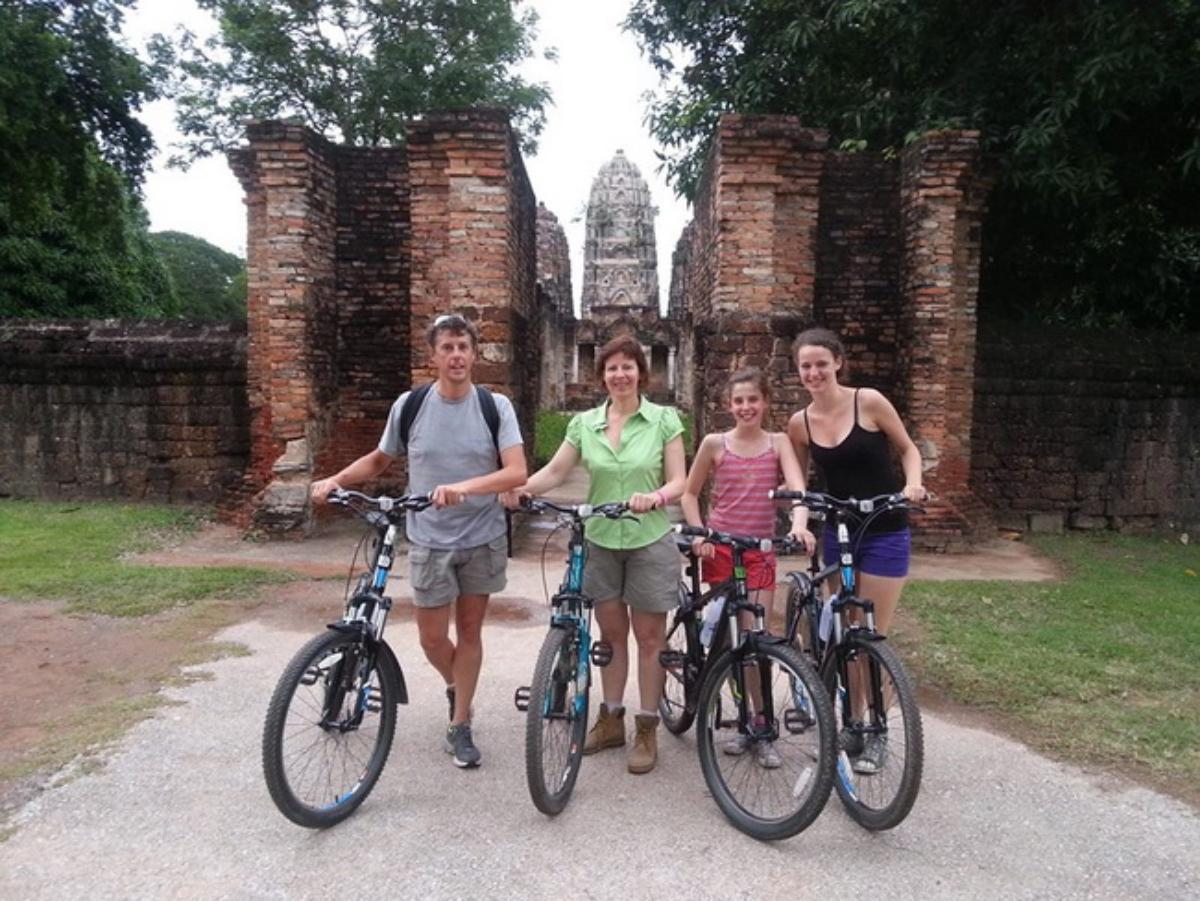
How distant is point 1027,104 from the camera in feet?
27.7

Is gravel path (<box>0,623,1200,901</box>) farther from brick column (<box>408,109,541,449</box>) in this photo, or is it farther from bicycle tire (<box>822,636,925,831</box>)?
brick column (<box>408,109,541,449</box>)

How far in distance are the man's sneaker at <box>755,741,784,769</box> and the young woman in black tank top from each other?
0.65 meters

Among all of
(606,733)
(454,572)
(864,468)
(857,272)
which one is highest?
(857,272)

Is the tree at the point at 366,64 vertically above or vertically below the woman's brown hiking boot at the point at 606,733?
above

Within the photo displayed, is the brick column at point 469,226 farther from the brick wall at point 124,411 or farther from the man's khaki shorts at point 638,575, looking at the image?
the man's khaki shorts at point 638,575

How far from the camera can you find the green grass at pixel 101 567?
606cm

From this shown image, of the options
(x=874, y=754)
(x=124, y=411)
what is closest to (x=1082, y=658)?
(x=874, y=754)

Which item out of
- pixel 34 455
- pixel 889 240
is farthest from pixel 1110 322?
pixel 34 455

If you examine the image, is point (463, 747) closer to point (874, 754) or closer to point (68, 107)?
point (874, 754)

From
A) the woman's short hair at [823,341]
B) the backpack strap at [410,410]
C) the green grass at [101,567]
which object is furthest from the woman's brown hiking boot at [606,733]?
the green grass at [101,567]

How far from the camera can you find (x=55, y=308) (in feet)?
61.0

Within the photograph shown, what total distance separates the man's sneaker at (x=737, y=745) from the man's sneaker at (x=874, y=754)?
42 cm

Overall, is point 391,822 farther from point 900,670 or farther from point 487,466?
point 900,670

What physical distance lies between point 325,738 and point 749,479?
1.90 m
